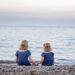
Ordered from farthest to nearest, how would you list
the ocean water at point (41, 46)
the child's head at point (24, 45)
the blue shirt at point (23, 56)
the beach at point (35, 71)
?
the ocean water at point (41, 46), the blue shirt at point (23, 56), the child's head at point (24, 45), the beach at point (35, 71)

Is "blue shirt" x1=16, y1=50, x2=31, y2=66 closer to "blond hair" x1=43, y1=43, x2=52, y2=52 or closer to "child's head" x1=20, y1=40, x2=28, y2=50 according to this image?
"child's head" x1=20, y1=40, x2=28, y2=50

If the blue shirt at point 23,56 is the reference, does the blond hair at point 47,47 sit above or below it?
above

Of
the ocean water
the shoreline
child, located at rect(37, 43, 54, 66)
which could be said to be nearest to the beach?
the shoreline

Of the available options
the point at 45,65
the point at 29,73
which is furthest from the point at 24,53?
the point at 29,73

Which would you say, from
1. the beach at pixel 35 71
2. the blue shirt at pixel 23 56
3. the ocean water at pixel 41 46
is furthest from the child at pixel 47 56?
the ocean water at pixel 41 46

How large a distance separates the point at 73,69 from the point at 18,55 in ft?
6.37

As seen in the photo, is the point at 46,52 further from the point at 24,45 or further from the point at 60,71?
the point at 60,71

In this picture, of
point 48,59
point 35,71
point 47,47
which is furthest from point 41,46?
point 35,71

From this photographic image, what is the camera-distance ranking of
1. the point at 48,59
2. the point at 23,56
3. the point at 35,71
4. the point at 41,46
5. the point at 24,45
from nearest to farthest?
the point at 35,71 → the point at 24,45 → the point at 23,56 → the point at 48,59 → the point at 41,46

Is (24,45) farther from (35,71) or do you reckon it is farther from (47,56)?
(35,71)

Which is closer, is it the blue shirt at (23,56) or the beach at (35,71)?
the beach at (35,71)

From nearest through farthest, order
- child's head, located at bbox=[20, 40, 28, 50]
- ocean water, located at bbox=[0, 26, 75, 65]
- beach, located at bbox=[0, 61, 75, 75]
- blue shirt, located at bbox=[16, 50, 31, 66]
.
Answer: beach, located at bbox=[0, 61, 75, 75] < child's head, located at bbox=[20, 40, 28, 50] < blue shirt, located at bbox=[16, 50, 31, 66] < ocean water, located at bbox=[0, 26, 75, 65]

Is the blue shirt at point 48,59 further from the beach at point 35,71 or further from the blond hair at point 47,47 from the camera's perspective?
the beach at point 35,71

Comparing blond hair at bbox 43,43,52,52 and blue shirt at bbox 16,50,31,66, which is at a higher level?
blond hair at bbox 43,43,52,52
